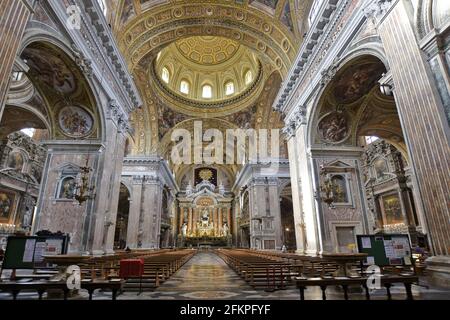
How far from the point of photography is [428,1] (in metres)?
5.03

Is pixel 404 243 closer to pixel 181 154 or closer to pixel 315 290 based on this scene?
pixel 315 290

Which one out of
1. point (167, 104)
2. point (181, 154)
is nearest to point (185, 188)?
point (181, 154)

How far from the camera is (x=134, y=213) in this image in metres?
18.9

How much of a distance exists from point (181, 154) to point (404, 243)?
25048mm

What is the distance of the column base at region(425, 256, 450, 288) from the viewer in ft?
13.8

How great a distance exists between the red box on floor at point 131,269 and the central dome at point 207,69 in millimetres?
18580

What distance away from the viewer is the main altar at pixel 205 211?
3219 centimetres

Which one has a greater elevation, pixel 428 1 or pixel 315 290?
pixel 428 1

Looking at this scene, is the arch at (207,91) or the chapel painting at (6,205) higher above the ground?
the arch at (207,91)

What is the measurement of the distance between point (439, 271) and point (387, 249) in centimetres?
94

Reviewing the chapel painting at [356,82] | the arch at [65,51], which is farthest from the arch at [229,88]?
the arch at [65,51]

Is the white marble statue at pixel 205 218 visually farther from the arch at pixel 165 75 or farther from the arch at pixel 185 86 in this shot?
the arch at pixel 165 75

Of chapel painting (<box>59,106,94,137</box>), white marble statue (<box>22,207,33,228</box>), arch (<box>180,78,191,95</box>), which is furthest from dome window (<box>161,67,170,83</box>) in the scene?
white marble statue (<box>22,207,33,228</box>)
